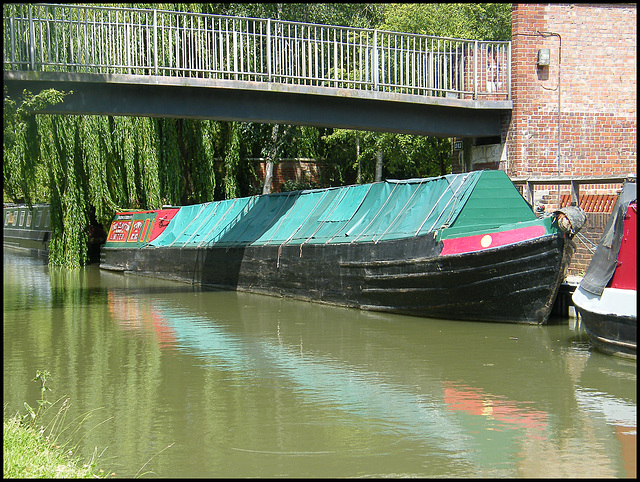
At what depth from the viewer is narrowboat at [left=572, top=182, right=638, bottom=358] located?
9.19 metres

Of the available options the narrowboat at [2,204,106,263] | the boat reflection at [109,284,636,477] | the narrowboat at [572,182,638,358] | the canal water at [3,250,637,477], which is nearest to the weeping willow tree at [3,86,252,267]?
the narrowboat at [2,204,106,263]

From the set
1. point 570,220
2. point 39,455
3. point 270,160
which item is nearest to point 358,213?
point 570,220

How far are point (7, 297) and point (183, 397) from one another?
1077 centimetres

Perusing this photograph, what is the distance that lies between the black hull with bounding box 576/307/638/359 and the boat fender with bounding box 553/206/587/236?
1625mm

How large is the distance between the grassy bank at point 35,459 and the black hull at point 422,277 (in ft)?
24.4

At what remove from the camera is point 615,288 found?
31.1 ft

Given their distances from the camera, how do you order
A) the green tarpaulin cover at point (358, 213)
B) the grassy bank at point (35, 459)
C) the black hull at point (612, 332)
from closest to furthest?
the grassy bank at point (35, 459) → the black hull at point (612, 332) → the green tarpaulin cover at point (358, 213)

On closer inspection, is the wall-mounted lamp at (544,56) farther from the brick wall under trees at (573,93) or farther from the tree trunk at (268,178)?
the tree trunk at (268,178)

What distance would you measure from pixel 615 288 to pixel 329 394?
12.4 ft

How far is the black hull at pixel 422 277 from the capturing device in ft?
37.7

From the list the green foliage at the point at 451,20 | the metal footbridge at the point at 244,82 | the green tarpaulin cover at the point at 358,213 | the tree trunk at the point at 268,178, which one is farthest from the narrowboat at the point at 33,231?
the green foliage at the point at 451,20

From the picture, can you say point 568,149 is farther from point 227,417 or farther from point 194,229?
point 227,417

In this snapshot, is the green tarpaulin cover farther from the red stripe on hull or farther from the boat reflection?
the boat reflection

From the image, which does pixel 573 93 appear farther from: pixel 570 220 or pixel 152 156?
pixel 152 156
